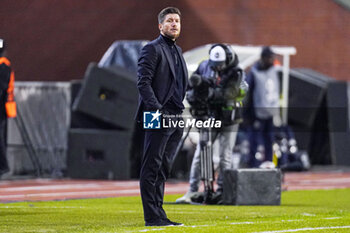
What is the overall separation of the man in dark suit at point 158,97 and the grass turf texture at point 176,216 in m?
0.27

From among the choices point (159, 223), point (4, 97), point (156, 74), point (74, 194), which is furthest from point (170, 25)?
point (4, 97)

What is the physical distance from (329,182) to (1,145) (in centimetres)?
619

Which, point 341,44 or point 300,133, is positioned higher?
point 341,44

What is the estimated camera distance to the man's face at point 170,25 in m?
10.5

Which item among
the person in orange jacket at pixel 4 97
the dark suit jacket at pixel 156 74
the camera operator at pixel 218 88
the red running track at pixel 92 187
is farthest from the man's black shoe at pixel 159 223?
the person in orange jacket at pixel 4 97

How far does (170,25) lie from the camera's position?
34.6 feet

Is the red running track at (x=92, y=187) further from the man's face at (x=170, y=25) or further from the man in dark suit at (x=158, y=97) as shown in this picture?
the man's face at (x=170, y=25)

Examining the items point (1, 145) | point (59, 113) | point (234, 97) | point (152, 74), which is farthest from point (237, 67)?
point (59, 113)

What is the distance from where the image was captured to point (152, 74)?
34.1ft

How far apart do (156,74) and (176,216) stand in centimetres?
221

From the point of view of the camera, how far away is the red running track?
16608 mm

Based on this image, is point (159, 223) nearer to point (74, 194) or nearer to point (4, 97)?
point (74, 194)

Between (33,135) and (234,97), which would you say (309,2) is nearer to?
(33,135)

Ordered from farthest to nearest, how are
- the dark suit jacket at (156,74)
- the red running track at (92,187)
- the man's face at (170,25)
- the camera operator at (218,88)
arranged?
the red running track at (92,187), the camera operator at (218,88), the man's face at (170,25), the dark suit jacket at (156,74)
